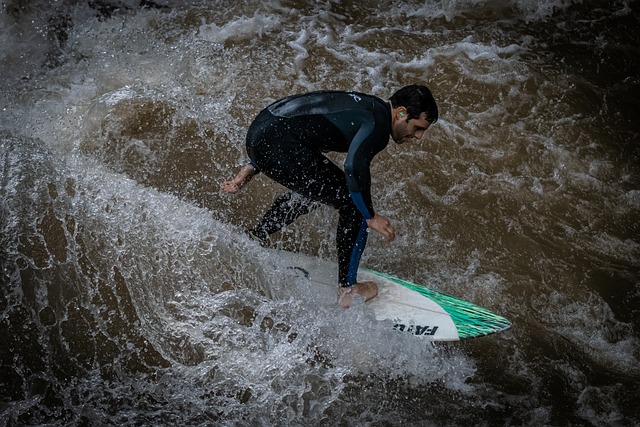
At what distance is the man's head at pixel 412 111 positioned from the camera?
350cm

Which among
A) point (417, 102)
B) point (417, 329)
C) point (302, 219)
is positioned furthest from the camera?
point (302, 219)

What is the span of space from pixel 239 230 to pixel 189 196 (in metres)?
0.51

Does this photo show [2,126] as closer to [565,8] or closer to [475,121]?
[475,121]

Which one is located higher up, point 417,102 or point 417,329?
point 417,102

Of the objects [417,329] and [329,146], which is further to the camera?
[417,329]

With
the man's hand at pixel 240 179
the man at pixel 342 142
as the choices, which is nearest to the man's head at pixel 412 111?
the man at pixel 342 142

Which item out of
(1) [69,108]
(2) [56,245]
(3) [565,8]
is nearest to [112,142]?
(1) [69,108]

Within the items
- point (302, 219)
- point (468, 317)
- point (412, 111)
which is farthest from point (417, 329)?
point (412, 111)

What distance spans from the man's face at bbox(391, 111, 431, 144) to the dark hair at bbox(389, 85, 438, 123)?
0.02 m

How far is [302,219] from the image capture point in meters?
4.64

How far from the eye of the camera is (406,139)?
3693mm

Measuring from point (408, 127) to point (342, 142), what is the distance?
0.35 m

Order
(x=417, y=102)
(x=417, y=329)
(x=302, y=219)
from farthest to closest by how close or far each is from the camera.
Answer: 1. (x=302, y=219)
2. (x=417, y=329)
3. (x=417, y=102)

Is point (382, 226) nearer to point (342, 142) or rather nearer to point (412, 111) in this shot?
point (342, 142)
